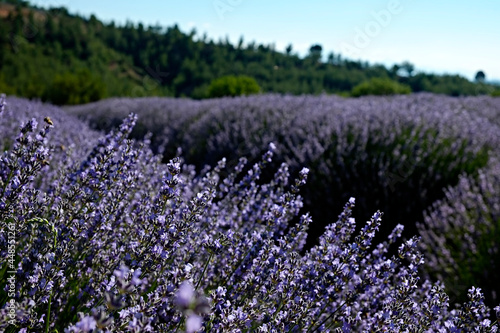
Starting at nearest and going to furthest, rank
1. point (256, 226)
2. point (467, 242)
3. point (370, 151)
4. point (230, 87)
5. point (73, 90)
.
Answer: point (256, 226)
point (467, 242)
point (370, 151)
point (230, 87)
point (73, 90)

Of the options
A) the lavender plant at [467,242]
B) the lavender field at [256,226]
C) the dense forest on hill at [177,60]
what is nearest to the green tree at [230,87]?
the lavender field at [256,226]

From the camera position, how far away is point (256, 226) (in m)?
2.73

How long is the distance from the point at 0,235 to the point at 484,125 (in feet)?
19.9

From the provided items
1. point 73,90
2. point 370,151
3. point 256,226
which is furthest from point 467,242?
point 73,90

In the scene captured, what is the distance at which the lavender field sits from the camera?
4.72 ft

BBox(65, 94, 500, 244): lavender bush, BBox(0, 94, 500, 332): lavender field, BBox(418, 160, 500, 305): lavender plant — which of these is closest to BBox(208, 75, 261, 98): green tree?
BBox(0, 94, 500, 332): lavender field

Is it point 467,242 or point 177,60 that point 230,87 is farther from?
point 177,60

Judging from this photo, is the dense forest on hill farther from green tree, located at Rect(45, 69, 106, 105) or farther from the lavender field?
the lavender field

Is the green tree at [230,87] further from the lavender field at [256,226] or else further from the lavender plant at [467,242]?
the lavender plant at [467,242]

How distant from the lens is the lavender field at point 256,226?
4.72ft

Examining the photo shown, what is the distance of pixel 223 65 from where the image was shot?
165 feet

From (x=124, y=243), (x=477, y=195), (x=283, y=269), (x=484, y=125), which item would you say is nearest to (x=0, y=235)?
(x=124, y=243)

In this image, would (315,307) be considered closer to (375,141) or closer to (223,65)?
(375,141)

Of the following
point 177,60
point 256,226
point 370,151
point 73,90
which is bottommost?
point 256,226
